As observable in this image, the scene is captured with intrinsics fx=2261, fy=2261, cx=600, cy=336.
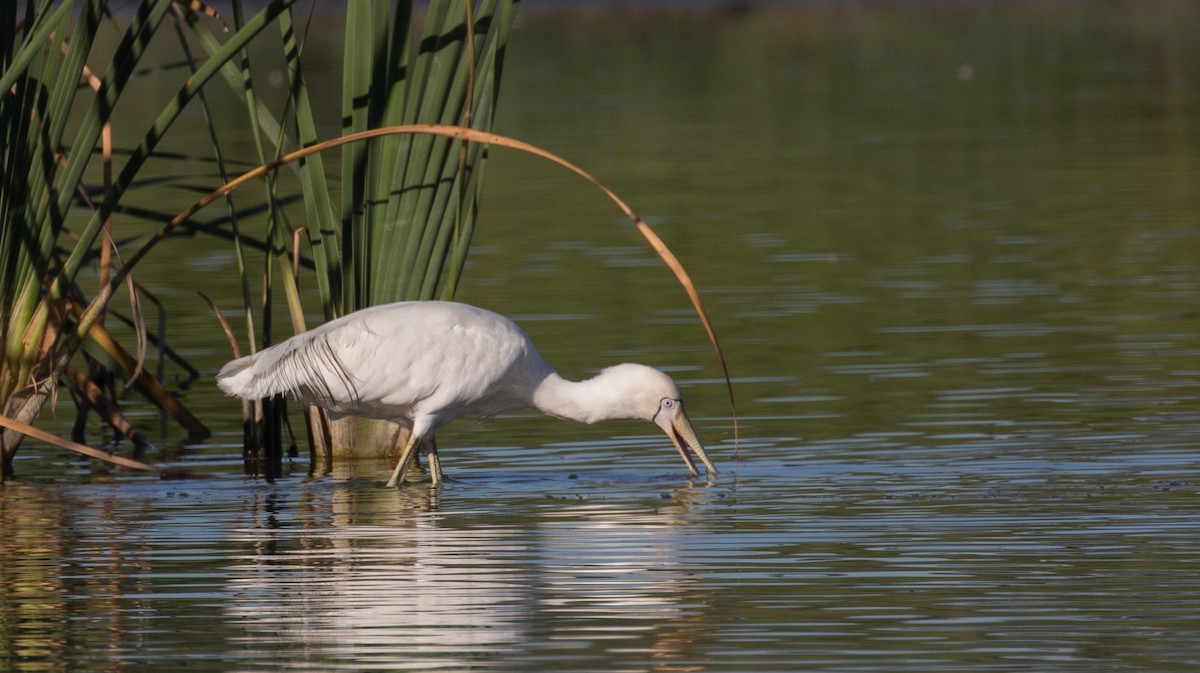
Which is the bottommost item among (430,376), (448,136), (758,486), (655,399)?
(758,486)

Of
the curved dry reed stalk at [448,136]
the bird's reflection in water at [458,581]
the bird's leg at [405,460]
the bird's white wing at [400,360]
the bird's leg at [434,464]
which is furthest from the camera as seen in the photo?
the bird's leg at [434,464]

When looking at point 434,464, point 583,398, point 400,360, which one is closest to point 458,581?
point 400,360

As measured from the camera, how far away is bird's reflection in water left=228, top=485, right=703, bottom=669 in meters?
6.73

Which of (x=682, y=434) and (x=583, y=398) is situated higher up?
(x=583, y=398)

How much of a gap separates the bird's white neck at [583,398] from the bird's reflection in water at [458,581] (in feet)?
2.17

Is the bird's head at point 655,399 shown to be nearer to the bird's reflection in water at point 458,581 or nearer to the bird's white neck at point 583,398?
the bird's white neck at point 583,398

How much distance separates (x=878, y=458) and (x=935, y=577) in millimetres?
2559

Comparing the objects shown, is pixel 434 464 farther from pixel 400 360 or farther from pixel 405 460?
pixel 400 360

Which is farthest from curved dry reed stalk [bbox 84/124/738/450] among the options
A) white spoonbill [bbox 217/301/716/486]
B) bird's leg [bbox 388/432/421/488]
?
bird's leg [bbox 388/432/421/488]

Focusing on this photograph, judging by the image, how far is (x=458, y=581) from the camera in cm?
764

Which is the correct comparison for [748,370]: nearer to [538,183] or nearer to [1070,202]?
[1070,202]

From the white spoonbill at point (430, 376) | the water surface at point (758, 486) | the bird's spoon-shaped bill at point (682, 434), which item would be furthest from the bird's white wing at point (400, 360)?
the bird's spoon-shaped bill at point (682, 434)

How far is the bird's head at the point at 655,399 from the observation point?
9961 millimetres

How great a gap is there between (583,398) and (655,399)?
0.32 m
